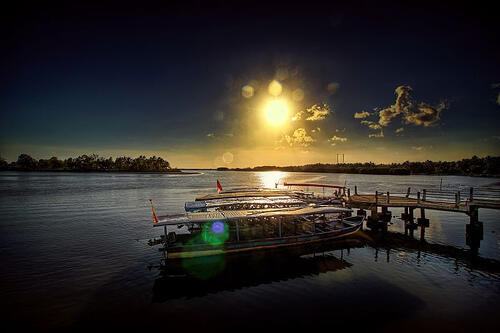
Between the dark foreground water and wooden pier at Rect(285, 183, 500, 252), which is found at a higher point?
wooden pier at Rect(285, 183, 500, 252)

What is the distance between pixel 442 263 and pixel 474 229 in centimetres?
854

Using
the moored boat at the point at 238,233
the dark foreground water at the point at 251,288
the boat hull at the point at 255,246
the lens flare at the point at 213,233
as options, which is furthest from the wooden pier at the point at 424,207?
the lens flare at the point at 213,233

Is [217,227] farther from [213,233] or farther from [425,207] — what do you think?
[425,207]

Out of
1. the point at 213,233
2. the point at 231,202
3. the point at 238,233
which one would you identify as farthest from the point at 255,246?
the point at 231,202

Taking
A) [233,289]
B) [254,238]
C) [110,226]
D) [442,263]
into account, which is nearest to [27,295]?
[233,289]

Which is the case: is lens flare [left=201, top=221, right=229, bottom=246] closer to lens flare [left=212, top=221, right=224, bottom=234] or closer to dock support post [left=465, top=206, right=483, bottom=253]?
lens flare [left=212, top=221, right=224, bottom=234]

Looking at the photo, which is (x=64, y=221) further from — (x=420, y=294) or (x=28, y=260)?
(x=420, y=294)

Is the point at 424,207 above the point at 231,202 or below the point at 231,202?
below

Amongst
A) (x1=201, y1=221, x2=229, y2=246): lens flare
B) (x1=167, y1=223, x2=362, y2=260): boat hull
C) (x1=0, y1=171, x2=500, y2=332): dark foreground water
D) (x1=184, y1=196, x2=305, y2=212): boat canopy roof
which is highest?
(x1=184, y1=196, x2=305, y2=212): boat canopy roof

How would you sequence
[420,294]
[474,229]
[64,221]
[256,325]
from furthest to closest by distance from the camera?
[64,221]
[474,229]
[420,294]
[256,325]

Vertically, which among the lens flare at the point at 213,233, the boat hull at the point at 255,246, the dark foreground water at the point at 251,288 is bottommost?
the dark foreground water at the point at 251,288

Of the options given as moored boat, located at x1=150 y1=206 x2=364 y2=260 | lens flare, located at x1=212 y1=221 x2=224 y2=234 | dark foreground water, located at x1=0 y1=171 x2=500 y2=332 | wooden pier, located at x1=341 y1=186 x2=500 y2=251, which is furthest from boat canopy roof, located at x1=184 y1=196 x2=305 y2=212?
wooden pier, located at x1=341 y1=186 x2=500 y2=251

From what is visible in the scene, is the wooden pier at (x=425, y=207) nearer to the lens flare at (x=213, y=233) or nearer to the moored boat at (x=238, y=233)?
the moored boat at (x=238, y=233)

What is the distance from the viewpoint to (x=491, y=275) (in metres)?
18.0
